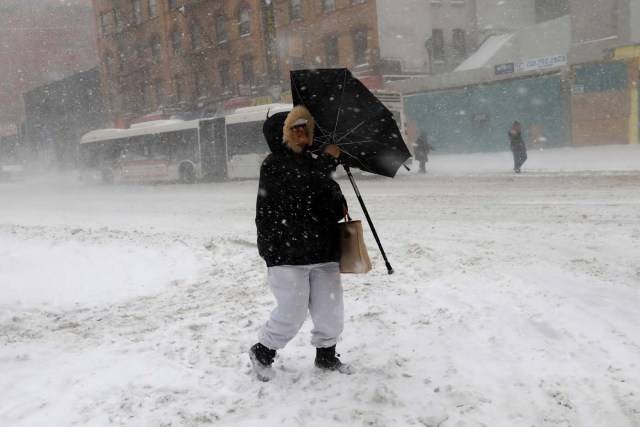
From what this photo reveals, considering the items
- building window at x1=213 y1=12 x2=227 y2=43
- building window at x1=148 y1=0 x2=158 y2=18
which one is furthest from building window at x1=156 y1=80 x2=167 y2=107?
building window at x1=213 y1=12 x2=227 y2=43

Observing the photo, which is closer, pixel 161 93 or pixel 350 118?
pixel 350 118

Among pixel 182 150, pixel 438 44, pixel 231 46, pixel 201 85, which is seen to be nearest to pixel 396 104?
pixel 182 150

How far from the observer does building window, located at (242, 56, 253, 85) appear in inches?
1496

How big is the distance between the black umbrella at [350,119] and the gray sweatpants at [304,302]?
0.55 metres

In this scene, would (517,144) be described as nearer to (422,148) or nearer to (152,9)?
(422,148)

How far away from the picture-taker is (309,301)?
378 centimetres

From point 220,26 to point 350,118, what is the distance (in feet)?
126

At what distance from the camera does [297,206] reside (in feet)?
11.8

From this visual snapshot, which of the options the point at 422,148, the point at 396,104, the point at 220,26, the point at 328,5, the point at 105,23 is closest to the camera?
the point at 422,148

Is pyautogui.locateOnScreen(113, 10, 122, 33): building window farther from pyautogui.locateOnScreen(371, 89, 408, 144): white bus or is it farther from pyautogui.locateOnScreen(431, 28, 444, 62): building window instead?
pyautogui.locateOnScreen(371, 89, 408, 144): white bus

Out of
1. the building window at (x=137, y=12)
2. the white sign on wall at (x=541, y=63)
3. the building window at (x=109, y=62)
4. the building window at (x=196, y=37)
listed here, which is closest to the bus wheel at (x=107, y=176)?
the building window at (x=196, y=37)

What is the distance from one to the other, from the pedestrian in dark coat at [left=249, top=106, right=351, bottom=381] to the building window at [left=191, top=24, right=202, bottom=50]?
39753 millimetres

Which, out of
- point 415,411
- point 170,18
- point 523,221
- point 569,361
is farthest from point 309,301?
point 170,18

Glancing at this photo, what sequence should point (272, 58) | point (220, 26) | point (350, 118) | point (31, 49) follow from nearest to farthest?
point (350, 118)
point (272, 58)
point (220, 26)
point (31, 49)
